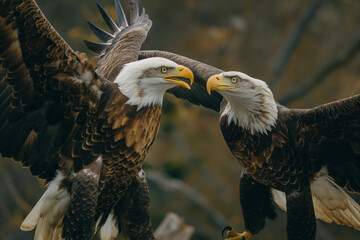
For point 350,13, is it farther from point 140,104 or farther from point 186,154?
point 140,104

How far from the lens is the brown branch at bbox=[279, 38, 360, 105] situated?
9055 mm

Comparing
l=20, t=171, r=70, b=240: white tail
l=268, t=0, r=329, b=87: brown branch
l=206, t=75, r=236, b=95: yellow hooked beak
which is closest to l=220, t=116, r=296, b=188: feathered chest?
l=206, t=75, r=236, b=95: yellow hooked beak

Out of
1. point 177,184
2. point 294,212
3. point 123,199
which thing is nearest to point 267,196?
point 294,212

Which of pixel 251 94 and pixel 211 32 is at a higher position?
pixel 211 32

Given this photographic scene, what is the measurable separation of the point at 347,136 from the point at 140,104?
4.75 ft

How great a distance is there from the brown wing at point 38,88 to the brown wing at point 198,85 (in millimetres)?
1074

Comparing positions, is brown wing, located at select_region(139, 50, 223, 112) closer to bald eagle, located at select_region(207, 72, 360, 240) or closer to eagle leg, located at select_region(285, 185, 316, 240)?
bald eagle, located at select_region(207, 72, 360, 240)

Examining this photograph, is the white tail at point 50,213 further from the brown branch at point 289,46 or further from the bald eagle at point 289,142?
the brown branch at point 289,46

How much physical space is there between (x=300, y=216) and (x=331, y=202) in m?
0.54

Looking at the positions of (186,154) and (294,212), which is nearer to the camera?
(294,212)

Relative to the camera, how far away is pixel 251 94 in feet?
12.4

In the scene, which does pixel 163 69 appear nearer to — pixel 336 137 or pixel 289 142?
pixel 289 142

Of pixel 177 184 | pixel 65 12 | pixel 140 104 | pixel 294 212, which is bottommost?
pixel 294 212

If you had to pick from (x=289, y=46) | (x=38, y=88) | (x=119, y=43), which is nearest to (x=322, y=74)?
(x=289, y=46)
